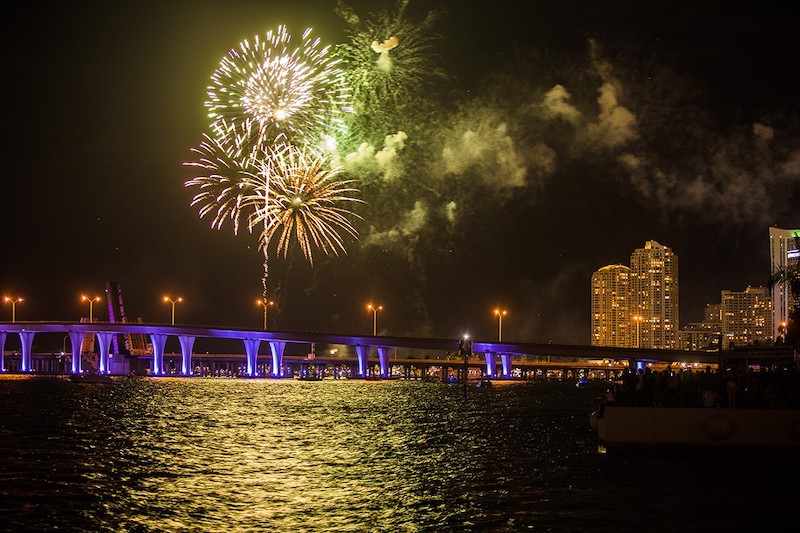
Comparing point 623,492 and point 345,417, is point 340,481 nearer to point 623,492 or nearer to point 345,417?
point 623,492

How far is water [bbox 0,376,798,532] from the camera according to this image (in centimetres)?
2808

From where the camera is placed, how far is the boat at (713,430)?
130ft

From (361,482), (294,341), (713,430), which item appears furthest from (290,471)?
(294,341)

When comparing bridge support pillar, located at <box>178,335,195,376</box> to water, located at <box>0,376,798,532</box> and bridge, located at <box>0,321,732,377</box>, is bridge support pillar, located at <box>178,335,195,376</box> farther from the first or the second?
water, located at <box>0,376,798,532</box>

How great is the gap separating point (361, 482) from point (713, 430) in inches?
587

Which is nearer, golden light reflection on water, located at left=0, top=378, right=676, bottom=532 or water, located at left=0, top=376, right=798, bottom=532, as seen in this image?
water, located at left=0, top=376, right=798, bottom=532

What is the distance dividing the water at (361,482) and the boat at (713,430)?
661 millimetres

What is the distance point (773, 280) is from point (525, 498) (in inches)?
1334

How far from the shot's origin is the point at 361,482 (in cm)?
3541

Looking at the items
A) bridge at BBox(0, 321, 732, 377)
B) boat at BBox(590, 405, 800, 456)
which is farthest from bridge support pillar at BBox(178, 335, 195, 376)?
boat at BBox(590, 405, 800, 456)

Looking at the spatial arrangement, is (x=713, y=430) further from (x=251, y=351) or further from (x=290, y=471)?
(x=251, y=351)

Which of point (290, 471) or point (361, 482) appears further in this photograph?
point (290, 471)

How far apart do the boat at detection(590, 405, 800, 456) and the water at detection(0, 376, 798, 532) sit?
0.66 metres

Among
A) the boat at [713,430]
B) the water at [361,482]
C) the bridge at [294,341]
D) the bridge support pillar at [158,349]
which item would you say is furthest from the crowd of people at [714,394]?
the bridge support pillar at [158,349]
